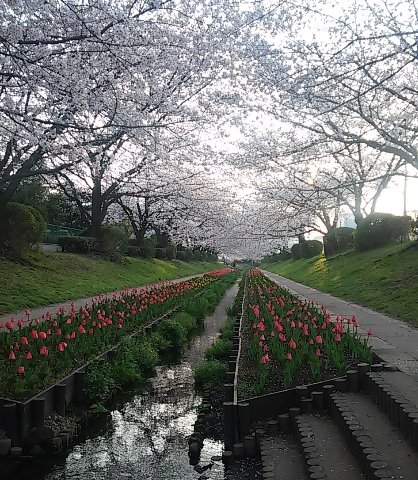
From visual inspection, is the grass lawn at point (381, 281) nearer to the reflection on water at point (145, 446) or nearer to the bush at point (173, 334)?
the bush at point (173, 334)

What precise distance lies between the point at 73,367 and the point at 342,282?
1495cm

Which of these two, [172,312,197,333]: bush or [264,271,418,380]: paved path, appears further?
[172,312,197,333]: bush

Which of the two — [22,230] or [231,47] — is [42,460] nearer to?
[231,47]

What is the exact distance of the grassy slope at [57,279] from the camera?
12367mm

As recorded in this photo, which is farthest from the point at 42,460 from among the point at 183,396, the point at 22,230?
the point at 22,230

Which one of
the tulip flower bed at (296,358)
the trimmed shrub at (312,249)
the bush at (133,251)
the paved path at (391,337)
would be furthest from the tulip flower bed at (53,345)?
the trimmed shrub at (312,249)

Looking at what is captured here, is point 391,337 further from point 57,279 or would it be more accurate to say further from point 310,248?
point 310,248

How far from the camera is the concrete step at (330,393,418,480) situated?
3.11m

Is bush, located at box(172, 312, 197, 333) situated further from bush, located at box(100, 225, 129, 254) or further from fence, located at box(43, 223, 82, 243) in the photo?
fence, located at box(43, 223, 82, 243)

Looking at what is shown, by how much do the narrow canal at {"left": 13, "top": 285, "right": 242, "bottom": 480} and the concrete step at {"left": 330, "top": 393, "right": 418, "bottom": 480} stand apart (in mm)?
1142

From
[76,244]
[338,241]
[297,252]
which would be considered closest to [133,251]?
[76,244]

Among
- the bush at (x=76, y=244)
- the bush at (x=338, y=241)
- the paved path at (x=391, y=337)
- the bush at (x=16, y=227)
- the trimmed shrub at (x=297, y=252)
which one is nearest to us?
the paved path at (x=391, y=337)

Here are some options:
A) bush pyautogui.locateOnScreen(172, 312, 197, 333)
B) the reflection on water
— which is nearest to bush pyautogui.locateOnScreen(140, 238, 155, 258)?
bush pyautogui.locateOnScreen(172, 312, 197, 333)

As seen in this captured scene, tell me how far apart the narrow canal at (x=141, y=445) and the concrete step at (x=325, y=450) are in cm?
79
